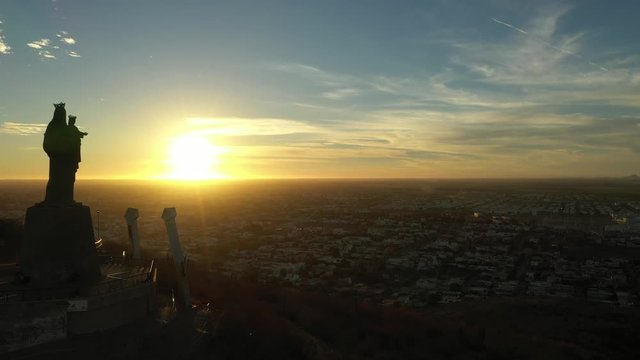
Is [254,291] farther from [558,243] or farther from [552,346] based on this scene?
[558,243]

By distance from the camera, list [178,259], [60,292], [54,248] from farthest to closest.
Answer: [178,259], [54,248], [60,292]

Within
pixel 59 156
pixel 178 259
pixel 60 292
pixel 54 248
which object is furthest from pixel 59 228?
pixel 178 259

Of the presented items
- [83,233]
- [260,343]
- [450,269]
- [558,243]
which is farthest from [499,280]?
[83,233]

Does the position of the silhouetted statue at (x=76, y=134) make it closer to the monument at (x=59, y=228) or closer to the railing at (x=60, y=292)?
the monument at (x=59, y=228)

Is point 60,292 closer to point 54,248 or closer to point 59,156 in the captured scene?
point 54,248

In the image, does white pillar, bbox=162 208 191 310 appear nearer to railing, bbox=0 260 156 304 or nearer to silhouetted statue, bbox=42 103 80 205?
railing, bbox=0 260 156 304

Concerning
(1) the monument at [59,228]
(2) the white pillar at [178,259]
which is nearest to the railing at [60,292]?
(1) the monument at [59,228]
